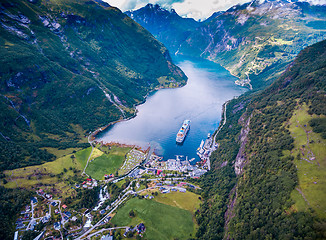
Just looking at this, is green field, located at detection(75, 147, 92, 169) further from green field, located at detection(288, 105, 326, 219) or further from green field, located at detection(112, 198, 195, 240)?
green field, located at detection(288, 105, 326, 219)

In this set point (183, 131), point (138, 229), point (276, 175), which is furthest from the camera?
point (183, 131)

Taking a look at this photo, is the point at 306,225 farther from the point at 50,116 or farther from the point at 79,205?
the point at 50,116

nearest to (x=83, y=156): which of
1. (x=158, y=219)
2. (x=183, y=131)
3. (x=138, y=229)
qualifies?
(x=138, y=229)

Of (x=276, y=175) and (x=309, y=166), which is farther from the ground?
(x=309, y=166)

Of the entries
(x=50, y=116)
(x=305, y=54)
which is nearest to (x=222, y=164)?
(x=305, y=54)

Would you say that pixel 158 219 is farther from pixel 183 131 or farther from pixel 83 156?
pixel 183 131
